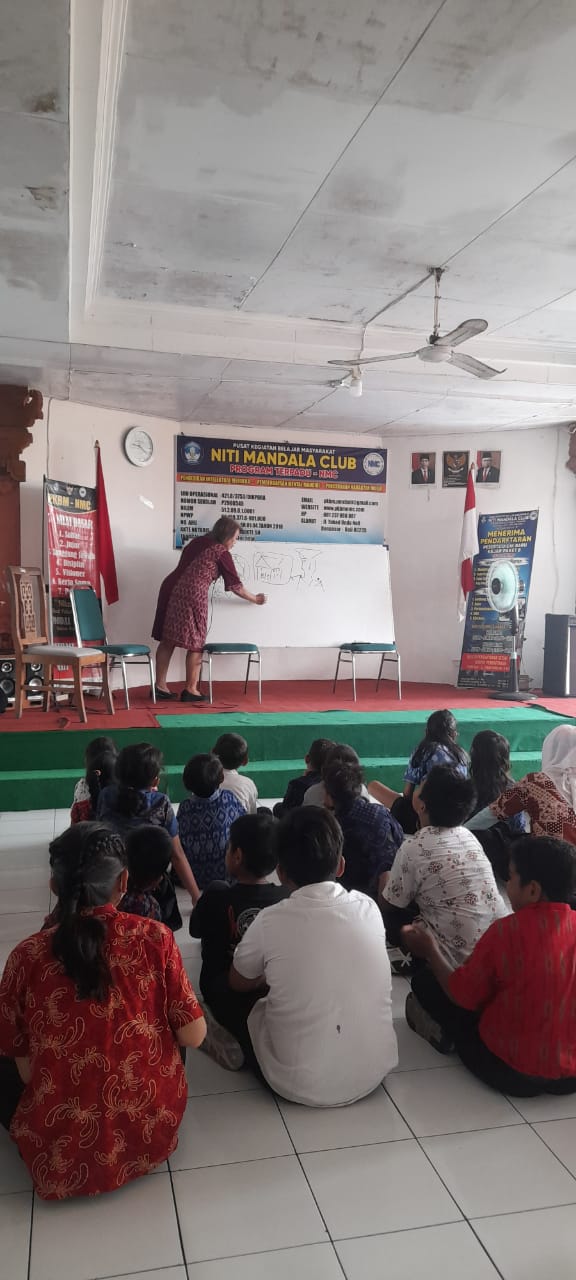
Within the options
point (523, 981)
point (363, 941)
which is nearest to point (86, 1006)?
point (363, 941)

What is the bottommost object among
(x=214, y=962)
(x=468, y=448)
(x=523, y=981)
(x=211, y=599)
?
(x=214, y=962)

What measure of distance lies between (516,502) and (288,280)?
4.19 metres

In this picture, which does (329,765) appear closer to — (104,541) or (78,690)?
(78,690)

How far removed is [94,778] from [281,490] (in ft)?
16.6

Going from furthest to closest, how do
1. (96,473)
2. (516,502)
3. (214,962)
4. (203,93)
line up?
(516,502)
(96,473)
(203,93)
(214,962)

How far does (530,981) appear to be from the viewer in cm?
197

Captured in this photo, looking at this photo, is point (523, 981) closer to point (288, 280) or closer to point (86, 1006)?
point (86, 1006)

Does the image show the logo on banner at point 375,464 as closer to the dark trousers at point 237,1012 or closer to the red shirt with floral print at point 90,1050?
the dark trousers at point 237,1012

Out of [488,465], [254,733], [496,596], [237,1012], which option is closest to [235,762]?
[237,1012]

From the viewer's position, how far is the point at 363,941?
1.98 m

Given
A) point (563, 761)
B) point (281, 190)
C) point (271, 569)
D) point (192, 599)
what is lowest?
point (563, 761)

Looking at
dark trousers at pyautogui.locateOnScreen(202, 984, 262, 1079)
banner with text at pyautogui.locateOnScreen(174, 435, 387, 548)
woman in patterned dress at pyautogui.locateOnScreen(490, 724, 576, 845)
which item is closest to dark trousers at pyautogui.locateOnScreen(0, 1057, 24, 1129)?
dark trousers at pyautogui.locateOnScreen(202, 984, 262, 1079)

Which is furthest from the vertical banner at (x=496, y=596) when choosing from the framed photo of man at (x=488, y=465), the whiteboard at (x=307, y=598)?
the whiteboard at (x=307, y=598)

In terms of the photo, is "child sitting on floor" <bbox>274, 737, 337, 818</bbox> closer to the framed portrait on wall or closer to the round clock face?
the round clock face
